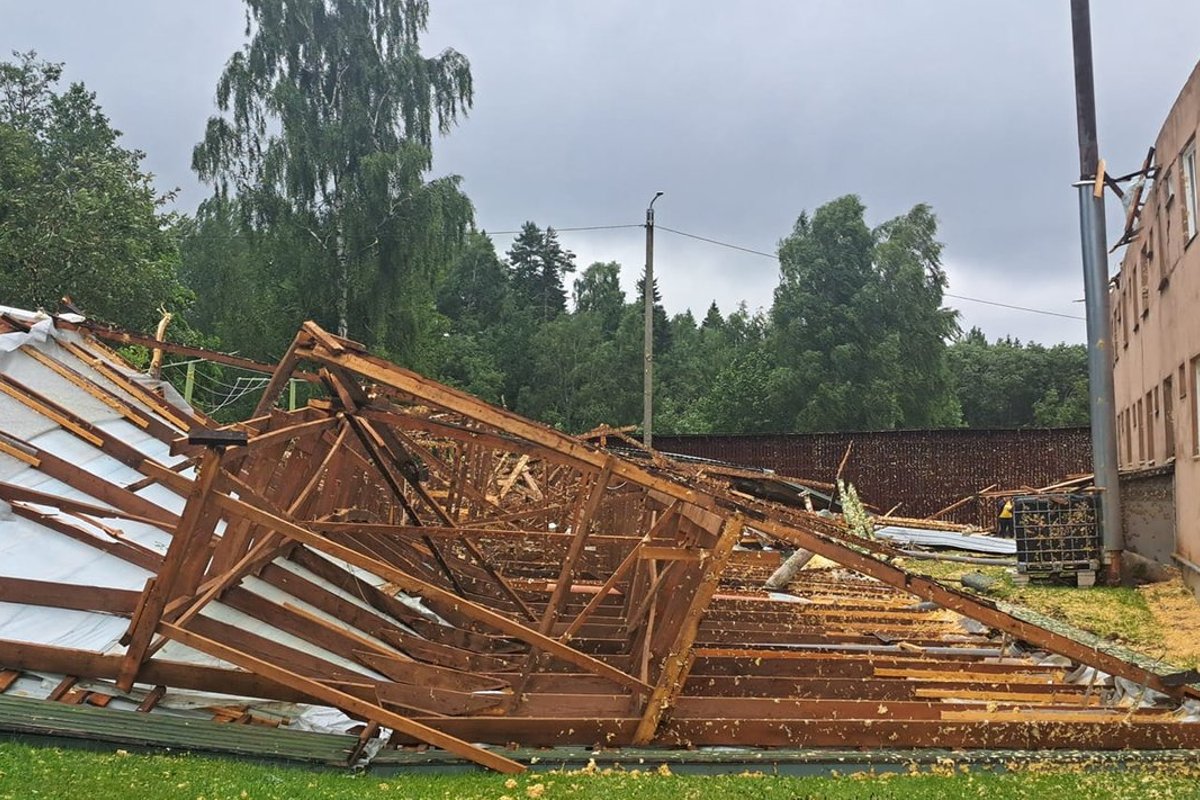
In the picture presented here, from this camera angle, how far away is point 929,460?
23625mm

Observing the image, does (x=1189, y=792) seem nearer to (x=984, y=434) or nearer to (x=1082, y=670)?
(x=1082, y=670)

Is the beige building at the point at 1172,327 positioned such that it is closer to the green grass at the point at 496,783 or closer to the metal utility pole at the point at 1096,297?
the metal utility pole at the point at 1096,297

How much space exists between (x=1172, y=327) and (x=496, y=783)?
455 inches

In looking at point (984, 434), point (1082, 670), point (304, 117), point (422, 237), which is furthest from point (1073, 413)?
point (1082, 670)

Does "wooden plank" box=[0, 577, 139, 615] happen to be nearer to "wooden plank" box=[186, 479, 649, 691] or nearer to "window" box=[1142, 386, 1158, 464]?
"wooden plank" box=[186, 479, 649, 691]

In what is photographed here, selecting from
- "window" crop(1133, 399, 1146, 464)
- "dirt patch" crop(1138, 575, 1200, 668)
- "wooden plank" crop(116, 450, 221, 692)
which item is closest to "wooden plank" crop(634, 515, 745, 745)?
"wooden plank" crop(116, 450, 221, 692)

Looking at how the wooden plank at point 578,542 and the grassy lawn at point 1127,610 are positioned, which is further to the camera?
the grassy lawn at point 1127,610

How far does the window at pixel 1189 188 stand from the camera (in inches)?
418

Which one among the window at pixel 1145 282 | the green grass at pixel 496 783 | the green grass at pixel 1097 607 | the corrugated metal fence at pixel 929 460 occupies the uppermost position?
the window at pixel 1145 282

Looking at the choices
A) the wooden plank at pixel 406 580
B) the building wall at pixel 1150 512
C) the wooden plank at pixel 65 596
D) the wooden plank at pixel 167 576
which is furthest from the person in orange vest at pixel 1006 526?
the wooden plank at pixel 167 576

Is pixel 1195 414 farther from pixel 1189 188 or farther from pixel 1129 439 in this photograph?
pixel 1129 439

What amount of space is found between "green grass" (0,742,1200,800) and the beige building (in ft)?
21.8

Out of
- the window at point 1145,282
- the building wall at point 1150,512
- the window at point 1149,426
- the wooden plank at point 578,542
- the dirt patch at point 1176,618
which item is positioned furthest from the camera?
the window at point 1149,426

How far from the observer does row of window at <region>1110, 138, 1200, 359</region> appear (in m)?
10.8
